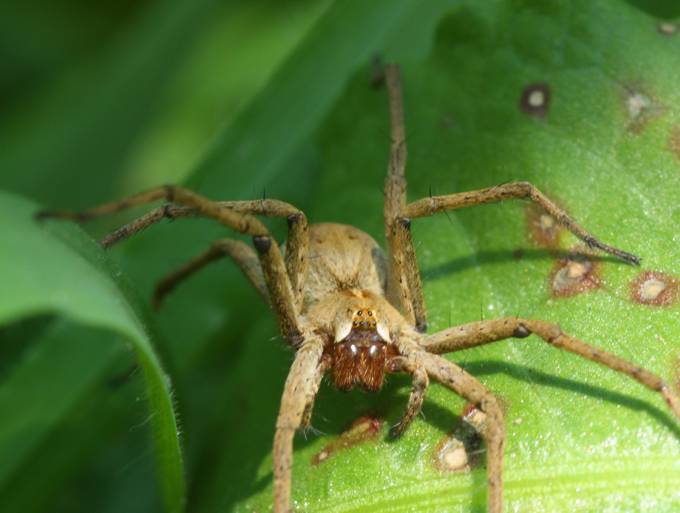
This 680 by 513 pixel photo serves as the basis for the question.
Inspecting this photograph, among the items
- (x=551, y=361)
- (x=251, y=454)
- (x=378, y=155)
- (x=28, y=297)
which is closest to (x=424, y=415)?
(x=551, y=361)

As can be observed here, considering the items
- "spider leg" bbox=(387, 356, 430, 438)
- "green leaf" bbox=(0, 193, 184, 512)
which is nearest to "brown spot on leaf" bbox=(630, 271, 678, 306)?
"spider leg" bbox=(387, 356, 430, 438)

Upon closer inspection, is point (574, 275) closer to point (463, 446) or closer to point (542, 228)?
point (542, 228)

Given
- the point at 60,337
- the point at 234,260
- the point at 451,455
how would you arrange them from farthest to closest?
the point at 60,337 < the point at 234,260 < the point at 451,455

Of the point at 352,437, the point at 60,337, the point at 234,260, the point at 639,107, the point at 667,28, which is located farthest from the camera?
the point at 60,337

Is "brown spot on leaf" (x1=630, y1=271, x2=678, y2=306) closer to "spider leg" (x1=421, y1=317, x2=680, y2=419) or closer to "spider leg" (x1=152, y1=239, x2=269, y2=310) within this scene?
"spider leg" (x1=421, y1=317, x2=680, y2=419)

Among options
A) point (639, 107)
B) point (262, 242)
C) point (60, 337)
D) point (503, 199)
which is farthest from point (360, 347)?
point (60, 337)

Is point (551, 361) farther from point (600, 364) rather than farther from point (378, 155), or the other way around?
point (378, 155)

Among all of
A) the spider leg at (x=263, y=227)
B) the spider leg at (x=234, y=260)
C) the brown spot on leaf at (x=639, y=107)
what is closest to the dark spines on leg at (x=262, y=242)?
the spider leg at (x=263, y=227)

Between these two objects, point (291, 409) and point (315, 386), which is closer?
point (291, 409)
